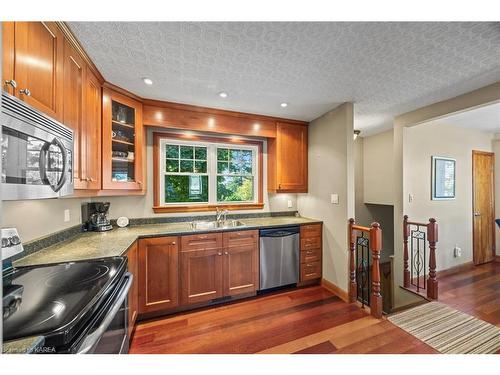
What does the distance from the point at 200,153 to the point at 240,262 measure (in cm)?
161

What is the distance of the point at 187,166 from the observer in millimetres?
2957

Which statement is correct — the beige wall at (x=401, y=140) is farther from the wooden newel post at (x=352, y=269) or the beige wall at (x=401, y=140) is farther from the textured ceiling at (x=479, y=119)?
the wooden newel post at (x=352, y=269)

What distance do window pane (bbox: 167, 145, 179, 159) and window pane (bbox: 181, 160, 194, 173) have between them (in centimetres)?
12

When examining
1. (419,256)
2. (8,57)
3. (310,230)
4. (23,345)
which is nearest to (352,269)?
(310,230)

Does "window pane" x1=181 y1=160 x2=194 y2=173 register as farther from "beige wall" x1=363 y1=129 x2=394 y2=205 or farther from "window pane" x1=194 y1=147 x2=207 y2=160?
"beige wall" x1=363 y1=129 x2=394 y2=205

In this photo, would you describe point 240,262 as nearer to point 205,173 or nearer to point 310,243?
point 310,243

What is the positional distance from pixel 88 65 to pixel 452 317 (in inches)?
165

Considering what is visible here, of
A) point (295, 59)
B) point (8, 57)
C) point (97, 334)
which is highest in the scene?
point (295, 59)

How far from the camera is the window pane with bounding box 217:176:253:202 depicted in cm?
312

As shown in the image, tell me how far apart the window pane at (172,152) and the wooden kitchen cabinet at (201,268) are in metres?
1.19

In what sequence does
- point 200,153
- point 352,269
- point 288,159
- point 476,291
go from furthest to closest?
point 288,159, point 200,153, point 476,291, point 352,269

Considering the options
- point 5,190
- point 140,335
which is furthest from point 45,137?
point 140,335

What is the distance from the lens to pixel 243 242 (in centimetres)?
254

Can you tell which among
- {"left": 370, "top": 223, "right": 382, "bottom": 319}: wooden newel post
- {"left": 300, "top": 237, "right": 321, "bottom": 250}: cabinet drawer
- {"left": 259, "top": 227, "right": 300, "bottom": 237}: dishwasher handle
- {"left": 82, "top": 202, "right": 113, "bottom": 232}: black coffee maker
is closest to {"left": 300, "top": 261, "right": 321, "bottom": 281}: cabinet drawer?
{"left": 300, "top": 237, "right": 321, "bottom": 250}: cabinet drawer
